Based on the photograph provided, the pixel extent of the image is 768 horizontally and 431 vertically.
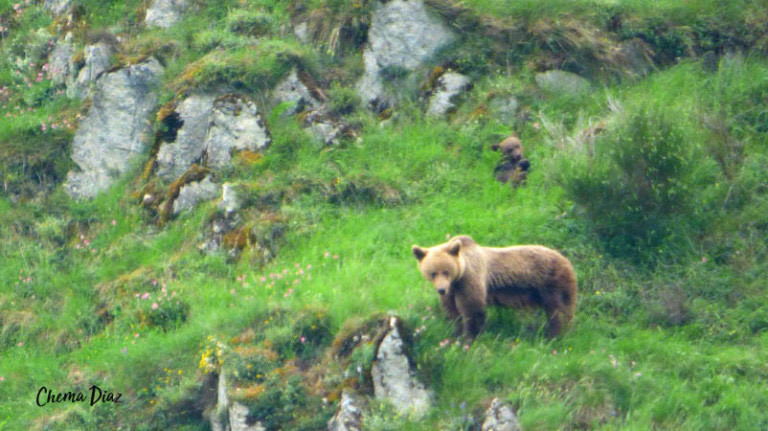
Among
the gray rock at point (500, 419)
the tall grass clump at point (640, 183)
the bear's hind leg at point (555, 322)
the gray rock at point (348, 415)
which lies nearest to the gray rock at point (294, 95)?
the tall grass clump at point (640, 183)

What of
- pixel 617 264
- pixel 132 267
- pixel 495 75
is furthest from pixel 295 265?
pixel 495 75

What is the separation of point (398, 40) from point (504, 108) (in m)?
2.40

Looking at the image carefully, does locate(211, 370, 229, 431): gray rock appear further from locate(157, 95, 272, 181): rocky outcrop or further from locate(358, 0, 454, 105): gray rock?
locate(358, 0, 454, 105): gray rock

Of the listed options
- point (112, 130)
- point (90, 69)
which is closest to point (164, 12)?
point (90, 69)

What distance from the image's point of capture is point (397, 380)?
10047 millimetres

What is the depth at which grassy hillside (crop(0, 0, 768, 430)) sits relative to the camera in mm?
10398

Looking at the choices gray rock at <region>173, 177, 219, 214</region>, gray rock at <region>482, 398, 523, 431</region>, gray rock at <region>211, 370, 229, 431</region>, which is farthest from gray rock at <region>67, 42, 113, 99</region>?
gray rock at <region>482, 398, 523, 431</region>

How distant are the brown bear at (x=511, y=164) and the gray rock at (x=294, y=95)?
3.31 m

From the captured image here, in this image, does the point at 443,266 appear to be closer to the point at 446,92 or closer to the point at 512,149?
the point at 512,149

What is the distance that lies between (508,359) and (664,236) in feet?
11.8

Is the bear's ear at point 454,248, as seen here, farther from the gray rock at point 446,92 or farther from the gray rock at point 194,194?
the gray rock at point 446,92

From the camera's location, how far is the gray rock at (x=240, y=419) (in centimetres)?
1020

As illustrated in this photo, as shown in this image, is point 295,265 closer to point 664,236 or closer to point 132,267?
point 132,267

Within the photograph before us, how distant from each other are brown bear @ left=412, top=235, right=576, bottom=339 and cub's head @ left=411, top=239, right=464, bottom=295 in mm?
30
